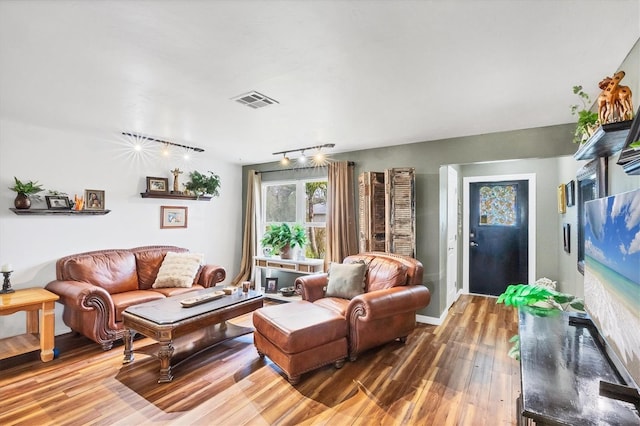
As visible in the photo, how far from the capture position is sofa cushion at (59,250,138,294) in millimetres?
3490

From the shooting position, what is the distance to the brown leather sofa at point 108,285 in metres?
3.08

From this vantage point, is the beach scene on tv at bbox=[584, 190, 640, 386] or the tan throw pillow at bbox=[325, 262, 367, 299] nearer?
the beach scene on tv at bbox=[584, 190, 640, 386]

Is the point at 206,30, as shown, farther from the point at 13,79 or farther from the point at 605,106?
the point at 605,106

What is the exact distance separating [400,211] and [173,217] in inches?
130

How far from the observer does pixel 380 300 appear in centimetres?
291

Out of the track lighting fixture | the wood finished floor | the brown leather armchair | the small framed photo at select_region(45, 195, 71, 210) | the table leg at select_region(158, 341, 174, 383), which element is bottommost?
the wood finished floor

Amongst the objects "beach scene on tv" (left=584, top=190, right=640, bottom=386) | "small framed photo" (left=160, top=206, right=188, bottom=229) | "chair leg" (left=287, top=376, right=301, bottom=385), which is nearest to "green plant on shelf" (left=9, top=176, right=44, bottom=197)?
"small framed photo" (left=160, top=206, right=188, bottom=229)

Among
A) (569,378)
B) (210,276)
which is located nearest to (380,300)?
(569,378)

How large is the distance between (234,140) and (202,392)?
2.77m

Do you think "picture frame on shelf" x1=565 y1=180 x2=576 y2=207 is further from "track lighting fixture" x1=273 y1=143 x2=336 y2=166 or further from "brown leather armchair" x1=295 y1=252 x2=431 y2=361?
"track lighting fixture" x1=273 y1=143 x2=336 y2=166

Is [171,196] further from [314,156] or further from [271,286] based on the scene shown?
[314,156]

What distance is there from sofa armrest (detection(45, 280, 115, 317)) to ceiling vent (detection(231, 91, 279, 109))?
7.58 feet

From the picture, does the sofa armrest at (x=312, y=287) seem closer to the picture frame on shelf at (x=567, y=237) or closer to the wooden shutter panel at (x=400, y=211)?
the wooden shutter panel at (x=400, y=211)

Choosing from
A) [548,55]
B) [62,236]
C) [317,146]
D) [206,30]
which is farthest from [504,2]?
[62,236]
